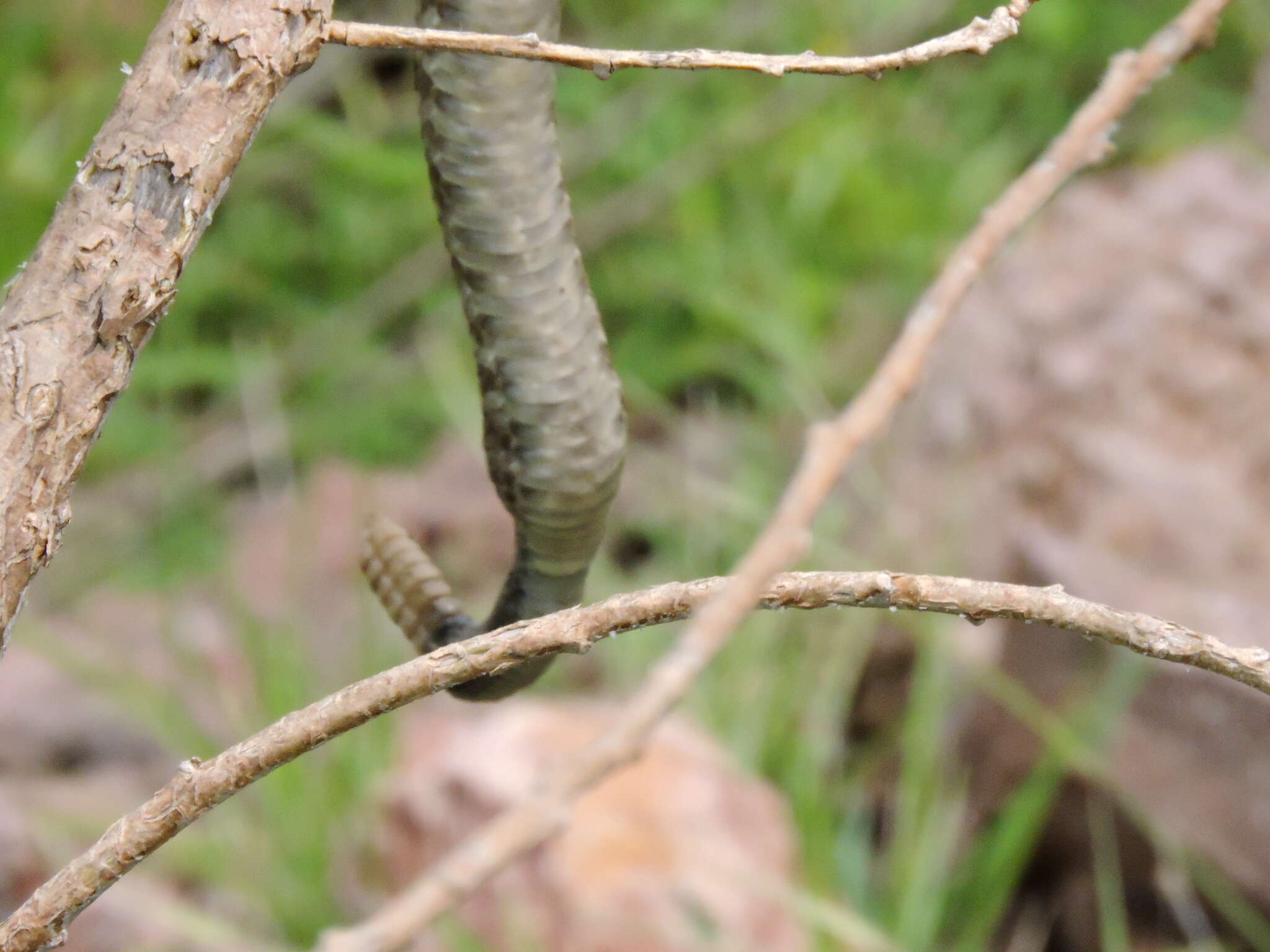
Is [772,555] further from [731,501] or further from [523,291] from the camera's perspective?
[731,501]

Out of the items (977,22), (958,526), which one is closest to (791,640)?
(958,526)

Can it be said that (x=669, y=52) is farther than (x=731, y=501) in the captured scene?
No

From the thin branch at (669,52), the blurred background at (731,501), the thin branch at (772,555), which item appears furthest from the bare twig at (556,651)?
the blurred background at (731,501)

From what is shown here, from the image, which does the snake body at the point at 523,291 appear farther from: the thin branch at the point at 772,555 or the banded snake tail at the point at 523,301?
the thin branch at the point at 772,555

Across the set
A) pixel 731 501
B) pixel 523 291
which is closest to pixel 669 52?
pixel 523 291

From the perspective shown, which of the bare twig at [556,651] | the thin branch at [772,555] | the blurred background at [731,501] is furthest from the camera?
the blurred background at [731,501]
